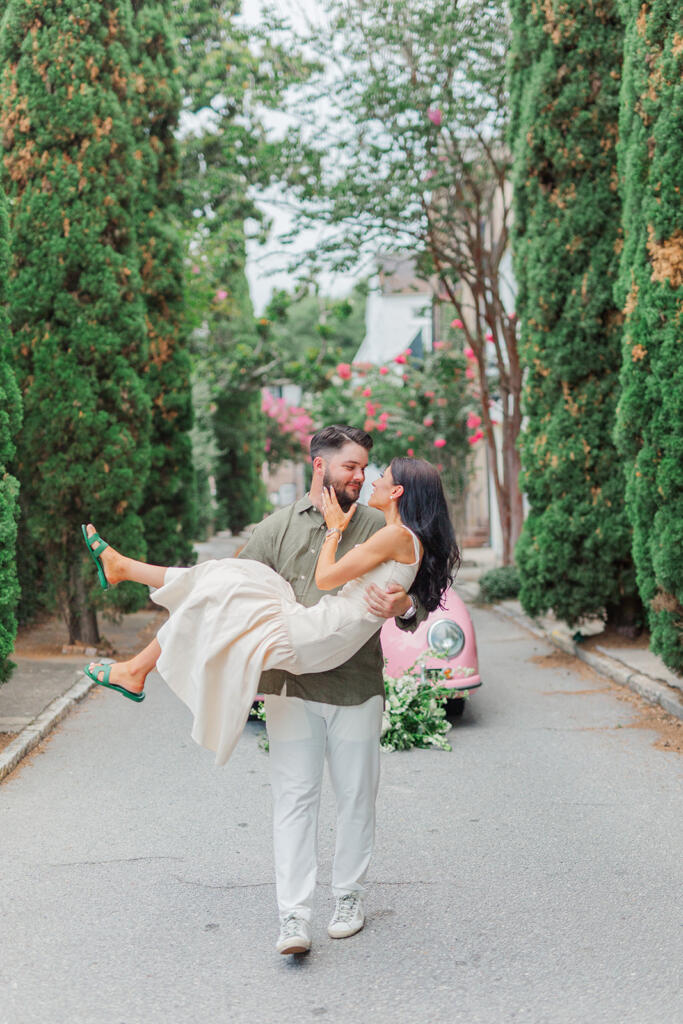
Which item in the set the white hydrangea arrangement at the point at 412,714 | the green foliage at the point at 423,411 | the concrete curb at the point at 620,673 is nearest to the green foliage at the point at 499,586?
the concrete curb at the point at 620,673

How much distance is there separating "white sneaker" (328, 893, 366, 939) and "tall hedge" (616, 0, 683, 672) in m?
4.58

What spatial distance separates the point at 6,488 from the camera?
7.70 metres

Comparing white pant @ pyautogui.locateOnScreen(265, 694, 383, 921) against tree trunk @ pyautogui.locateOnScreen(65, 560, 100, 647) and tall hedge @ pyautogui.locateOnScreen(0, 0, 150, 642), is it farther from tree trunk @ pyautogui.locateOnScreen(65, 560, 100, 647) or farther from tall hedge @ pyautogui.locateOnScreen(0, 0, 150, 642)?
tree trunk @ pyautogui.locateOnScreen(65, 560, 100, 647)

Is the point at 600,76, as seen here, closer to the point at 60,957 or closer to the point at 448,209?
the point at 448,209

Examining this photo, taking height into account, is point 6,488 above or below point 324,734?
above

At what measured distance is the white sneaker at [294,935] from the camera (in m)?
3.92

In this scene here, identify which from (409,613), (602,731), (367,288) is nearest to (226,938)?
(409,613)

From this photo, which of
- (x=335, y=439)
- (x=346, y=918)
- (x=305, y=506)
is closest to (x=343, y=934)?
(x=346, y=918)

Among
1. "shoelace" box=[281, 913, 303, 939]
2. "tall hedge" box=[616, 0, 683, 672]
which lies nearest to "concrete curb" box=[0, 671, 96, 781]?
"shoelace" box=[281, 913, 303, 939]

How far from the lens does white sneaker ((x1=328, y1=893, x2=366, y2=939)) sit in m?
4.25

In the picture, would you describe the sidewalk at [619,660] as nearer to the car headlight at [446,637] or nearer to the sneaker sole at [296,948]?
the car headlight at [446,637]

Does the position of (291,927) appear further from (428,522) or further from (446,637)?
(446,637)

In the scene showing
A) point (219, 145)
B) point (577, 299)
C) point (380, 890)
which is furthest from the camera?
point (219, 145)

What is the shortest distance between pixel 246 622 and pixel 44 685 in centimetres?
656
